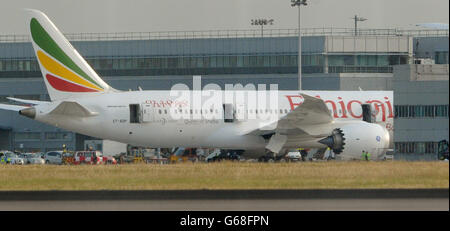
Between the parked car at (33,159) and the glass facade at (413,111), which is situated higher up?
the glass facade at (413,111)

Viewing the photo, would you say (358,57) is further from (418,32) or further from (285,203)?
(285,203)

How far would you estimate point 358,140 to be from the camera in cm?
4781

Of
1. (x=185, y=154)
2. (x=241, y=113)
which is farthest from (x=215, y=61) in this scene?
(x=241, y=113)

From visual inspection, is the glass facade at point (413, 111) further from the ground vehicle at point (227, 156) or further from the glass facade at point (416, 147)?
the ground vehicle at point (227, 156)

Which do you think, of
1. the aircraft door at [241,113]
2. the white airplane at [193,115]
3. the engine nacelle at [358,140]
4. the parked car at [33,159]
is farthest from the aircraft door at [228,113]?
the parked car at [33,159]

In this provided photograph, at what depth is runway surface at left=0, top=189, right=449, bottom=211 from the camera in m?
23.9

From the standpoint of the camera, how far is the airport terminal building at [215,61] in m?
87.1


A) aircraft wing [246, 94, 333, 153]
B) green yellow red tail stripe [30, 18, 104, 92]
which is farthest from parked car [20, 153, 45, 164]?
aircraft wing [246, 94, 333, 153]

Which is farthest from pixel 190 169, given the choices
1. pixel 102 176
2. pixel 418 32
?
pixel 418 32

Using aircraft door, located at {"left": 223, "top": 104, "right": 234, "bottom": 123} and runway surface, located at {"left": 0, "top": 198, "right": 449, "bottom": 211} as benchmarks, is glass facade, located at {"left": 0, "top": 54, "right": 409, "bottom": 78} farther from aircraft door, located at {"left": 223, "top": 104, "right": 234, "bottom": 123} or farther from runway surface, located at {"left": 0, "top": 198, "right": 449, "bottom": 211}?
runway surface, located at {"left": 0, "top": 198, "right": 449, "bottom": 211}

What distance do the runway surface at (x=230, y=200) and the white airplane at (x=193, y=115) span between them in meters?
21.3

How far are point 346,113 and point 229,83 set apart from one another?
3729 cm

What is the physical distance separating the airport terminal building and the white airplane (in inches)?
1368

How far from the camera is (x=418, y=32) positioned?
94.9 metres
